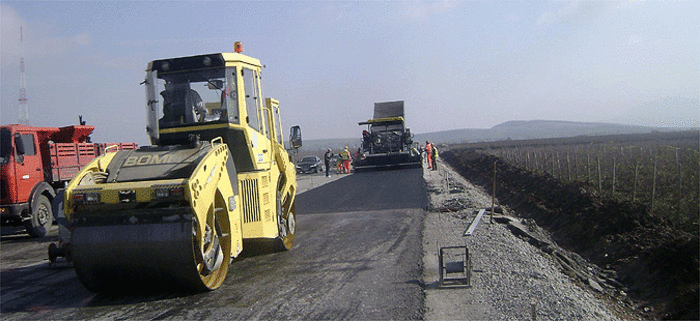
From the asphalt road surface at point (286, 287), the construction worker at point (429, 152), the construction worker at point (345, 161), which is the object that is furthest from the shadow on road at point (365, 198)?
the construction worker at point (345, 161)

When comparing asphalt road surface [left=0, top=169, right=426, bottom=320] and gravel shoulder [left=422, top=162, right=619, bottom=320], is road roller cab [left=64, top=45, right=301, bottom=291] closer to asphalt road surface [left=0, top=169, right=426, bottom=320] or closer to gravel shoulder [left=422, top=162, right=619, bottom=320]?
asphalt road surface [left=0, top=169, right=426, bottom=320]

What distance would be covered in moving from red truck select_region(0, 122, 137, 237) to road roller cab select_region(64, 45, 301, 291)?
741cm

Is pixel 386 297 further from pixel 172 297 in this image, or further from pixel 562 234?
pixel 562 234

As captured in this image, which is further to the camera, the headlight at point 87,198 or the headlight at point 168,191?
the headlight at point 87,198

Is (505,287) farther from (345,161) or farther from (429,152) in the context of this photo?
(345,161)

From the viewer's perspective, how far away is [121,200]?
243 inches

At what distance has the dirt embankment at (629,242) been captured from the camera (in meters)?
7.73

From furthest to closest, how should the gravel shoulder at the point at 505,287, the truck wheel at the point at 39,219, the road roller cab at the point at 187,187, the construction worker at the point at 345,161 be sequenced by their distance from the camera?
1. the construction worker at the point at 345,161
2. the truck wheel at the point at 39,219
3. the road roller cab at the point at 187,187
4. the gravel shoulder at the point at 505,287

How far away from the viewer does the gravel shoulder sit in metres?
5.93

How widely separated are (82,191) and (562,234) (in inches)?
392

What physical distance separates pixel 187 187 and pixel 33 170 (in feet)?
32.7

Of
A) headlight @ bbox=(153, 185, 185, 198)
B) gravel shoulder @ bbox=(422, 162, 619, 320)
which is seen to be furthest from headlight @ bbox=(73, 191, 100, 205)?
gravel shoulder @ bbox=(422, 162, 619, 320)

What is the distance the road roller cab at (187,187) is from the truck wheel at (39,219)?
7.52m

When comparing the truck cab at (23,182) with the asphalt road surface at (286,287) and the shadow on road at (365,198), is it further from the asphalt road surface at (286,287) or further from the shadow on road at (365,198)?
the shadow on road at (365,198)
